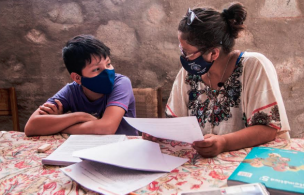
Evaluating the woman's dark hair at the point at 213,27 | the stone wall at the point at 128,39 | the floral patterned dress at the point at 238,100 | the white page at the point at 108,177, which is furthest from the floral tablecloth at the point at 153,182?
the stone wall at the point at 128,39

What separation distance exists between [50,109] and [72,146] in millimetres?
528

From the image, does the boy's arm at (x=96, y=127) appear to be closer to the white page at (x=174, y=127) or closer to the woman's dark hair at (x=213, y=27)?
the white page at (x=174, y=127)

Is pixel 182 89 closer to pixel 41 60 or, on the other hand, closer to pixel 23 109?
pixel 41 60

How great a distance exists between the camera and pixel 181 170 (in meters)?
0.76

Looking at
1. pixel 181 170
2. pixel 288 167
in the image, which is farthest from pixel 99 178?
pixel 288 167

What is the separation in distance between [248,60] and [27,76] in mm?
1879

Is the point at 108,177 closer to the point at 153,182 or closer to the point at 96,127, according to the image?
the point at 153,182

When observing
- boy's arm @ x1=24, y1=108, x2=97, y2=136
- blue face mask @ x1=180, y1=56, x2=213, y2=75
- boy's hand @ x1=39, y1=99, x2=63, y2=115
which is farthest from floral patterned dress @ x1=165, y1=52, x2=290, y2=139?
boy's hand @ x1=39, y1=99, x2=63, y2=115

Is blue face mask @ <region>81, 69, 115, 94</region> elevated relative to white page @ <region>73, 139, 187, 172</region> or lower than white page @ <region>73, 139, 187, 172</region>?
elevated

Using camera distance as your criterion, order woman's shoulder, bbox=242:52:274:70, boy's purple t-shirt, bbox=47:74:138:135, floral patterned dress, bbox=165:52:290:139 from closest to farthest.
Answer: floral patterned dress, bbox=165:52:290:139
woman's shoulder, bbox=242:52:274:70
boy's purple t-shirt, bbox=47:74:138:135

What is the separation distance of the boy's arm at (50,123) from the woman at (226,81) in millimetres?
500

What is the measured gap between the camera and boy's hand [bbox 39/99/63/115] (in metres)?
1.40

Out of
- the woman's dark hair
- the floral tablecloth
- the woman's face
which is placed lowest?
the floral tablecloth

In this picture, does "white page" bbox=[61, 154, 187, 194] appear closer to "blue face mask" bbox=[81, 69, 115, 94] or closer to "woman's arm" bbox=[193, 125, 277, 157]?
"woman's arm" bbox=[193, 125, 277, 157]
